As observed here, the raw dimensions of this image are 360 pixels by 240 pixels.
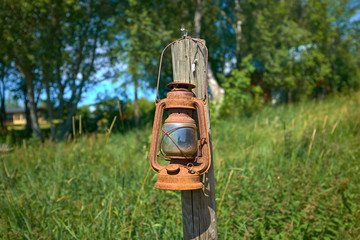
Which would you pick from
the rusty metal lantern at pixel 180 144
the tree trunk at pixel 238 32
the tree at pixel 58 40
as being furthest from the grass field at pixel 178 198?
the tree trunk at pixel 238 32

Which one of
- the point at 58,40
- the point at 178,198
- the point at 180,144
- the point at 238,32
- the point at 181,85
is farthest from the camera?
the point at 238,32

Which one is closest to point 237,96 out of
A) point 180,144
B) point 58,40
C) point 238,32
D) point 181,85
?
point 238,32

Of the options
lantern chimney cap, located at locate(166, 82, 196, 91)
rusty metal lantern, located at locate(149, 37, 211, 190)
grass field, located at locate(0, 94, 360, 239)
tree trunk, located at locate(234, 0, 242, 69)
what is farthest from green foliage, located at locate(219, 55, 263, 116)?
rusty metal lantern, located at locate(149, 37, 211, 190)

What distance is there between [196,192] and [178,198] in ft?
5.12

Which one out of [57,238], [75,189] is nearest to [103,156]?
[75,189]

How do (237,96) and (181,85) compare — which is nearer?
(181,85)

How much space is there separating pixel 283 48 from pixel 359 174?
11.9 meters

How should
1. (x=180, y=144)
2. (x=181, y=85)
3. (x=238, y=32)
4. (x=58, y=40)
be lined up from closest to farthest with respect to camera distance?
1. (x=180, y=144)
2. (x=181, y=85)
3. (x=58, y=40)
4. (x=238, y=32)

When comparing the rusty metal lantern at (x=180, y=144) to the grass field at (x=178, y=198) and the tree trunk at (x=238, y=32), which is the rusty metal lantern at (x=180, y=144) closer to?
the grass field at (x=178, y=198)

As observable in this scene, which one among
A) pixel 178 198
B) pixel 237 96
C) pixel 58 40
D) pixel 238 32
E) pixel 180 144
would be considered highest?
pixel 238 32

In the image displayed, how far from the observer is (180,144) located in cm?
176

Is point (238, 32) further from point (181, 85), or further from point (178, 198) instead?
point (181, 85)

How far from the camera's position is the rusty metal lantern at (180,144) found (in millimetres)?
1742

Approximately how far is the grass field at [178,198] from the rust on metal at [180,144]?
102cm
